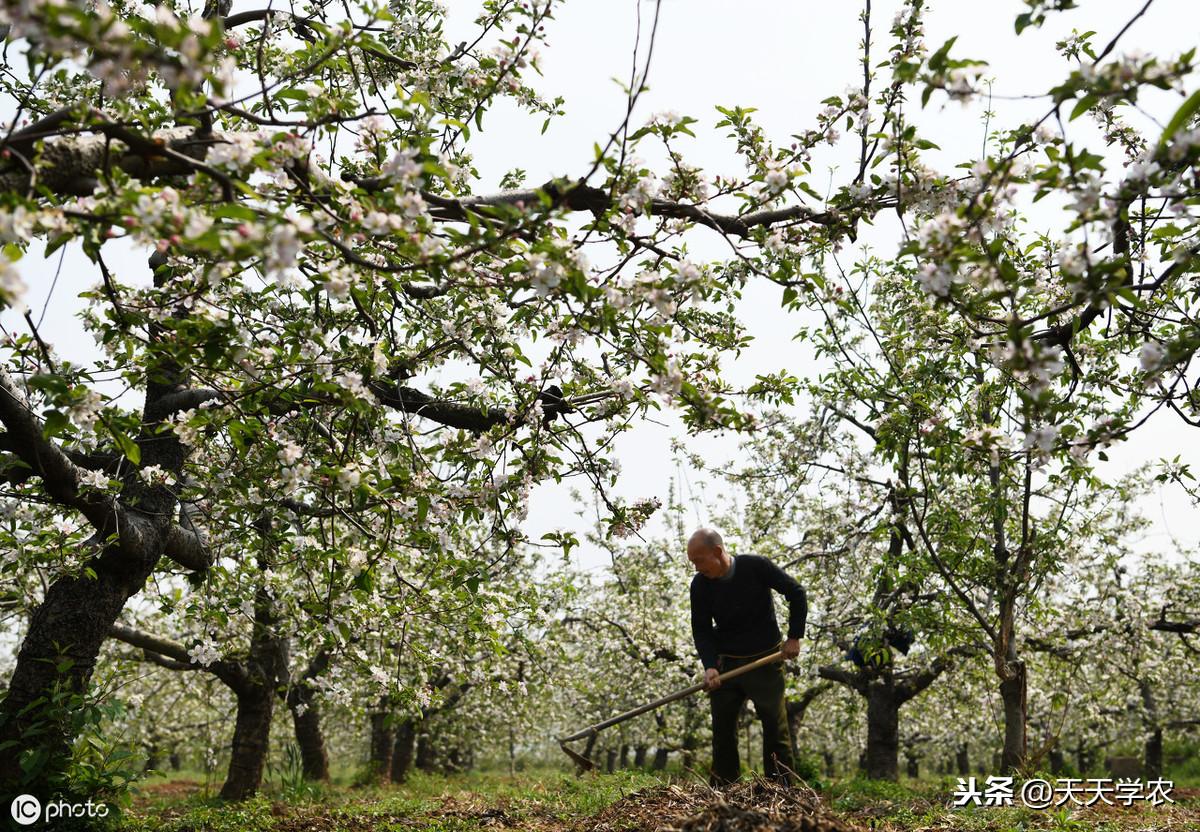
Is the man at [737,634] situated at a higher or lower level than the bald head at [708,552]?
lower

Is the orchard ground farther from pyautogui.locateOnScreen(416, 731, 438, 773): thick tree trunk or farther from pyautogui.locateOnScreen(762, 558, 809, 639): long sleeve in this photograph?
pyautogui.locateOnScreen(416, 731, 438, 773): thick tree trunk

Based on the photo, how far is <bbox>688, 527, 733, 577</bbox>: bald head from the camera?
5.16 meters

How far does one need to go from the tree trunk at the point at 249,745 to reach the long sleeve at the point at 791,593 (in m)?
6.62

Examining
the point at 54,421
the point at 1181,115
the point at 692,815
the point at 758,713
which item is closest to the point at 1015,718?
the point at 758,713

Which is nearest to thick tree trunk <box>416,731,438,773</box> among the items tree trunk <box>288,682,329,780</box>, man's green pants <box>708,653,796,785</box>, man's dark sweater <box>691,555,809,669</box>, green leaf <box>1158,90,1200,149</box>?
tree trunk <box>288,682,329,780</box>

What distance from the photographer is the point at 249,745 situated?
966 centimetres

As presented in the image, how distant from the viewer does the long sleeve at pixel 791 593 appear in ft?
16.8

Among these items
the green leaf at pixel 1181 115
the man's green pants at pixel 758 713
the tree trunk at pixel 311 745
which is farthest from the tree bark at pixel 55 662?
the tree trunk at pixel 311 745

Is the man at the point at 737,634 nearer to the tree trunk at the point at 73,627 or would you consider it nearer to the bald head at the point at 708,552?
the bald head at the point at 708,552

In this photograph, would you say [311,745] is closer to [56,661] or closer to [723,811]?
[56,661]

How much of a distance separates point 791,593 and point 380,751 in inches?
513

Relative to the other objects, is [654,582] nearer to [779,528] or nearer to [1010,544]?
[779,528]

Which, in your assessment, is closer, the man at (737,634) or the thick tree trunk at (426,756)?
the man at (737,634)

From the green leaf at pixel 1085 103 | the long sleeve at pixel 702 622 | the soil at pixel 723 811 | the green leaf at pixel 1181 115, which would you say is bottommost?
the soil at pixel 723 811
